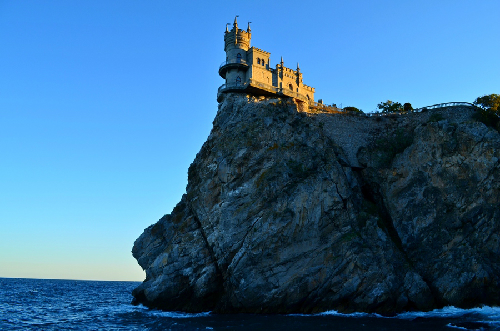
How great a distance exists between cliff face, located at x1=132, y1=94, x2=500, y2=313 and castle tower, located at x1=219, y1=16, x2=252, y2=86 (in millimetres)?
3292

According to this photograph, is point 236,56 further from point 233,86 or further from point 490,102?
point 490,102

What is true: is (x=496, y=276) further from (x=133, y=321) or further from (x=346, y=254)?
(x=133, y=321)

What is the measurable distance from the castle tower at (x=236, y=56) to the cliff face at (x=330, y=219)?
3292mm

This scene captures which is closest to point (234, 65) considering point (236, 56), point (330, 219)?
point (236, 56)

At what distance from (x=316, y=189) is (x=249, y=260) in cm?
900

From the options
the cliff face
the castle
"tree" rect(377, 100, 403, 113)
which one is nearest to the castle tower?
the castle

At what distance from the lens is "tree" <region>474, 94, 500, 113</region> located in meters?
42.2

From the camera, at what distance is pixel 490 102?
141 ft

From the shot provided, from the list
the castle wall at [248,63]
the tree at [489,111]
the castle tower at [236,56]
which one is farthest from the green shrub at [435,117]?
the castle tower at [236,56]

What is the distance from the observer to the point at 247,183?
3791cm

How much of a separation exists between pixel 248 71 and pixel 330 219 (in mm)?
19772

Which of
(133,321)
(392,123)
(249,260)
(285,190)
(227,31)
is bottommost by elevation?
(133,321)

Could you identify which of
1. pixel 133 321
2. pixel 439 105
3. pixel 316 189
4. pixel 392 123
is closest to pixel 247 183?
pixel 316 189

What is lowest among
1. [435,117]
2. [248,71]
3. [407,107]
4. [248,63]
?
[435,117]
